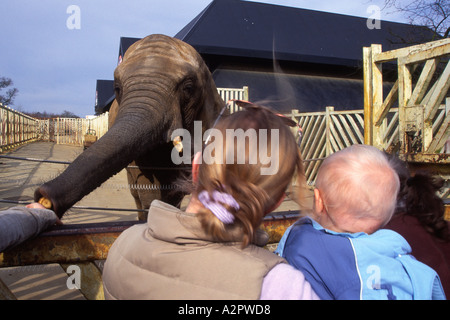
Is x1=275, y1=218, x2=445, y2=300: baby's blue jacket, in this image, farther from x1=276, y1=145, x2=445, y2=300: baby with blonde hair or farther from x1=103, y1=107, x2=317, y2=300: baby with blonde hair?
x1=103, y1=107, x2=317, y2=300: baby with blonde hair

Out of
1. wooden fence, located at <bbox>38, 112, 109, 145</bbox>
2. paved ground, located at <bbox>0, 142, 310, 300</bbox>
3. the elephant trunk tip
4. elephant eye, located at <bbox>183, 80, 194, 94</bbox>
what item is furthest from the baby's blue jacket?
wooden fence, located at <bbox>38, 112, 109, 145</bbox>

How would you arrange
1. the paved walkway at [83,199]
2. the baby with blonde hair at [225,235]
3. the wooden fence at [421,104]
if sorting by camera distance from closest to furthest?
the baby with blonde hair at [225,235]
the wooden fence at [421,104]
the paved walkway at [83,199]

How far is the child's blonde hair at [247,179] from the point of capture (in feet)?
3.74

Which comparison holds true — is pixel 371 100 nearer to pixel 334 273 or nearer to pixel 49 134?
pixel 334 273

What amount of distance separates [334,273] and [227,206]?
454 millimetres

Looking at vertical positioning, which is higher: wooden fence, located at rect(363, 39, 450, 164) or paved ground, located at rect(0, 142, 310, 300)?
wooden fence, located at rect(363, 39, 450, 164)

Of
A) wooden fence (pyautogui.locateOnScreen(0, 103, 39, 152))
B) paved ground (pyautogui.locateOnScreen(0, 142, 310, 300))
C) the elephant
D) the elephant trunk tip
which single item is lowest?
paved ground (pyautogui.locateOnScreen(0, 142, 310, 300))

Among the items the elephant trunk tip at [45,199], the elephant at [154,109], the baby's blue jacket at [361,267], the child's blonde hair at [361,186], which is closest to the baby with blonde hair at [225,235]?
the baby's blue jacket at [361,267]

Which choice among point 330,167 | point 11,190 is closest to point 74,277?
point 330,167

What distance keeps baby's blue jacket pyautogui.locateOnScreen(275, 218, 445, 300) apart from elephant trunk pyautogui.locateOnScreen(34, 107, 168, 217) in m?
1.12

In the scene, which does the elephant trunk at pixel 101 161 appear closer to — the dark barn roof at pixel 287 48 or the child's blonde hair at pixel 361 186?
the child's blonde hair at pixel 361 186

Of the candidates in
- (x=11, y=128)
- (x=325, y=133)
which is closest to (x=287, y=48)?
(x=325, y=133)

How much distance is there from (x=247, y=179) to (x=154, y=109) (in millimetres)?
2099

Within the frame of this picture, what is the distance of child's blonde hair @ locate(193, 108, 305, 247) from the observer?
1.14 m
